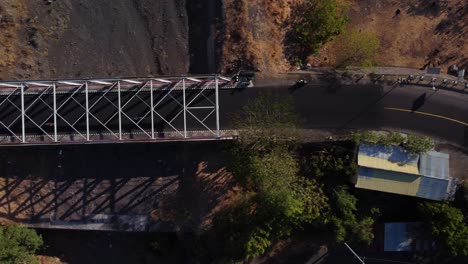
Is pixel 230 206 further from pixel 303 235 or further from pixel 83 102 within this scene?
pixel 83 102

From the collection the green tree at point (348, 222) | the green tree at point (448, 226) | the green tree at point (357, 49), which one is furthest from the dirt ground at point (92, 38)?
the green tree at point (448, 226)

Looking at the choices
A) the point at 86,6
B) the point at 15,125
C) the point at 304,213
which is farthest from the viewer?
the point at 86,6

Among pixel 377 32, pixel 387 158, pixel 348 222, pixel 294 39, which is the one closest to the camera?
pixel 348 222

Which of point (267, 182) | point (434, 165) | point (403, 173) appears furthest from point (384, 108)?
point (267, 182)

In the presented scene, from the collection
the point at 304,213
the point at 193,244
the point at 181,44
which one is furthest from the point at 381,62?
the point at 193,244

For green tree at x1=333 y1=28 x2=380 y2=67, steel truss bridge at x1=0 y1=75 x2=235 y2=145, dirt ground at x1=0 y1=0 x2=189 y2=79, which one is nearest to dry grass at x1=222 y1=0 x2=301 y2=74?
steel truss bridge at x1=0 y1=75 x2=235 y2=145

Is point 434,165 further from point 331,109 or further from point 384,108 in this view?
point 331,109
